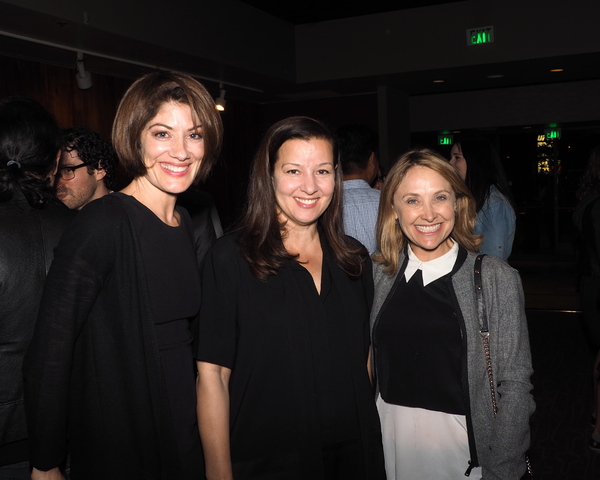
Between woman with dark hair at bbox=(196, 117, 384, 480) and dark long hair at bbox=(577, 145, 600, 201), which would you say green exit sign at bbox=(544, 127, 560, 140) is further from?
woman with dark hair at bbox=(196, 117, 384, 480)

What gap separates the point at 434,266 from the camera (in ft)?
6.91

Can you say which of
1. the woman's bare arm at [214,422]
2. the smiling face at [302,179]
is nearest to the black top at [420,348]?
the smiling face at [302,179]

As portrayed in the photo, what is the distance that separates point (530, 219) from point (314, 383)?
12.1m

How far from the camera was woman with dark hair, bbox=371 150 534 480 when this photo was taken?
1.89 meters

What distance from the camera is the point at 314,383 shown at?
5.90ft

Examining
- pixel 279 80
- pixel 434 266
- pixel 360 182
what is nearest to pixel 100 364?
pixel 434 266

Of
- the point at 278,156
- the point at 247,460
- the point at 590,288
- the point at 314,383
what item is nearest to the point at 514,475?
the point at 314,383

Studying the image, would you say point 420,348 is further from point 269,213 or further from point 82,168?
point 82,168

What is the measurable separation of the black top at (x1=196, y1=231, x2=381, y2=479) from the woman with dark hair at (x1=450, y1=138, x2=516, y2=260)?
212 centimetres

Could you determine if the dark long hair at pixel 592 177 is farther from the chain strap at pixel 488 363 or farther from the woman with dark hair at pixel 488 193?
the chain strap at pixel 488 363

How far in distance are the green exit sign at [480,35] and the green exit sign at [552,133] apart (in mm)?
4061

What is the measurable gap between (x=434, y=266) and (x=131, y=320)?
1.06m

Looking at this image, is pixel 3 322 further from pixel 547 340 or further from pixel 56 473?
pixel 547 340

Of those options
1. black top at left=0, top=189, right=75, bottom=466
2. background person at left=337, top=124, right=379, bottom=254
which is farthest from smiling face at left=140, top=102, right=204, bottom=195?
background person at left=337, top=124, right=379, bottom=254
